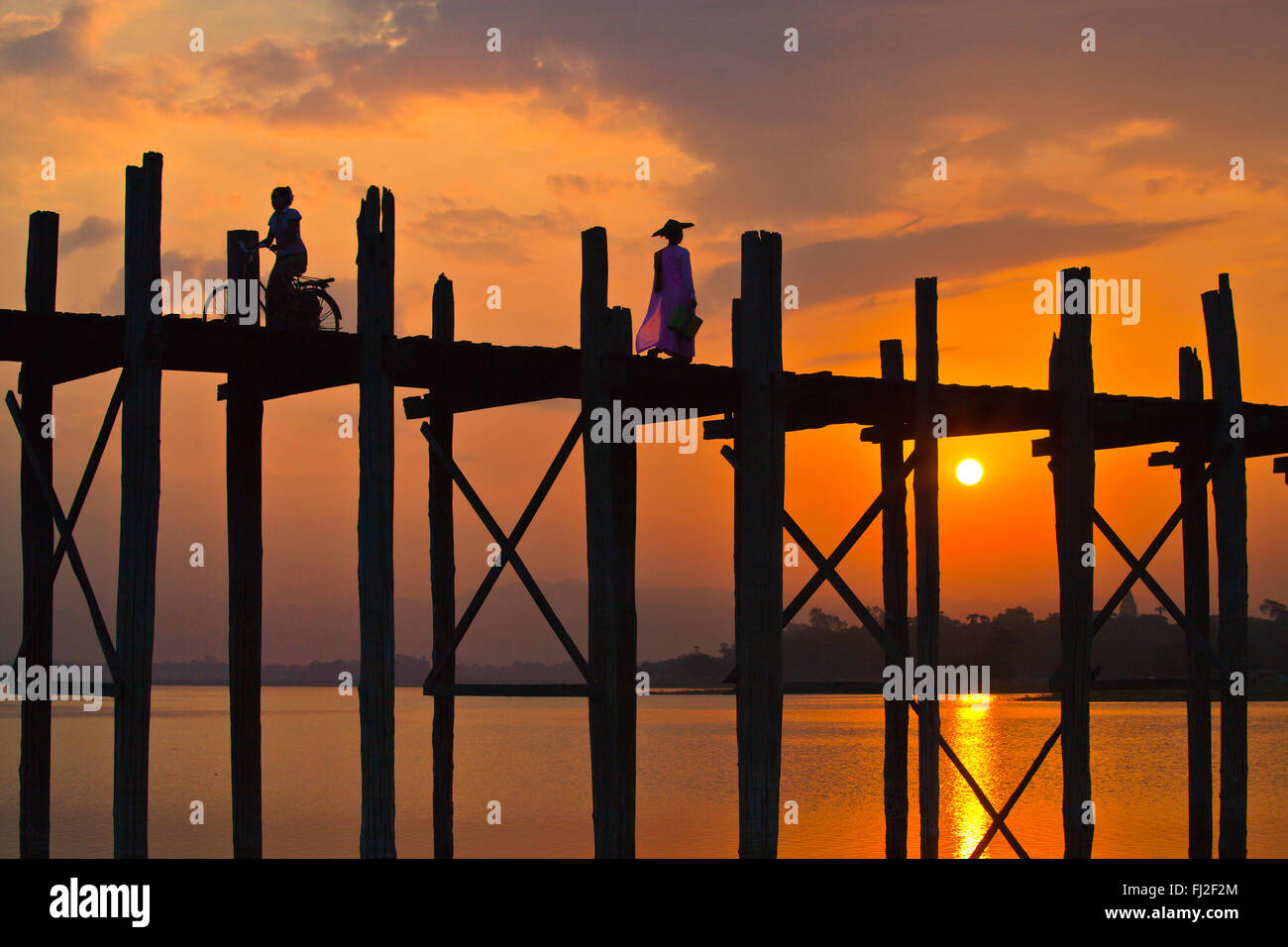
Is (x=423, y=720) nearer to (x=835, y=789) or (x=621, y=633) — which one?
(x=835, y=789)

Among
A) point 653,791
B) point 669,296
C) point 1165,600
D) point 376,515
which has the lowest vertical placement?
point 653,791

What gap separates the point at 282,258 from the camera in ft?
44.6

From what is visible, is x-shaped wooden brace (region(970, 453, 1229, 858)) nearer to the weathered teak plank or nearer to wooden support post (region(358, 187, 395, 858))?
the weathered teak plank

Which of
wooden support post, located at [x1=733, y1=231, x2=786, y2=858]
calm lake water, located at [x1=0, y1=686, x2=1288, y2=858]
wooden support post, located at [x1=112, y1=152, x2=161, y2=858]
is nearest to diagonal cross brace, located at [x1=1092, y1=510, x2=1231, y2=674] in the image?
wooden support post, located at [x1=733, y1=231, x2=786, y2=858]

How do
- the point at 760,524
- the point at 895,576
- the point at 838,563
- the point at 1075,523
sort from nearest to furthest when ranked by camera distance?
the point at 760,524 → the point at 838,563 → the point at 1075,523 → the point at 895,576

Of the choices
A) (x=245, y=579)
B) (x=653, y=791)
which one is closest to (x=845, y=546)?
(x=245, y=579)

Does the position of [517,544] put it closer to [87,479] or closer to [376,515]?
[376,515]

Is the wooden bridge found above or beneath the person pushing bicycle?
beneath

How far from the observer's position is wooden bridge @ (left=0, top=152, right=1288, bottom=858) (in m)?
10.9

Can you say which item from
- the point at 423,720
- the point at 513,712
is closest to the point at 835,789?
the point at 423,720

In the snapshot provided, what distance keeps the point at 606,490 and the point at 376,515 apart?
6.05 ft

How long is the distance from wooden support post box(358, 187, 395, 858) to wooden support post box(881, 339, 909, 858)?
6.00m
